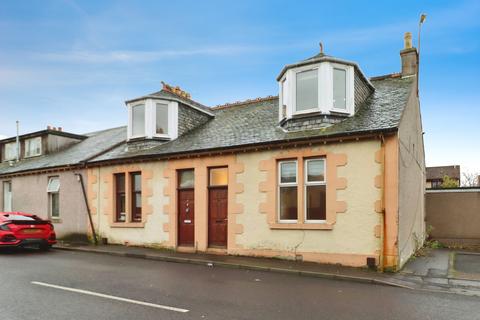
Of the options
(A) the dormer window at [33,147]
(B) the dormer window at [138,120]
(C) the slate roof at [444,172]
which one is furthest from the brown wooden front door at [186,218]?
(C) the slate roof at [444,172]

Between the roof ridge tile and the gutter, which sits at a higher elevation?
the roof ridge tile

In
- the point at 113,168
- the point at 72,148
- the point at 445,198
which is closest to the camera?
the point at 113,168

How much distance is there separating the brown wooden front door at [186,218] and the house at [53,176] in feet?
17.2

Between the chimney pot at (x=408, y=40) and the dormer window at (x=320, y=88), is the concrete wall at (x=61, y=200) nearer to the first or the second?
the dormer window at (x=320, y=88)

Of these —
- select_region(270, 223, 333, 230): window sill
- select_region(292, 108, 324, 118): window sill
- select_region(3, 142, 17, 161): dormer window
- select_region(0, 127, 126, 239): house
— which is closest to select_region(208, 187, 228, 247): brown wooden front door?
select_region(270, 223, 333, 230): window sill

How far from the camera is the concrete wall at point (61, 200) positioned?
1706cm

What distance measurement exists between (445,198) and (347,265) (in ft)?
29.9

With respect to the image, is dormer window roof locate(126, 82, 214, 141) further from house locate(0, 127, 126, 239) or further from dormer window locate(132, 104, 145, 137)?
house locate(0, 127, 126, 239)

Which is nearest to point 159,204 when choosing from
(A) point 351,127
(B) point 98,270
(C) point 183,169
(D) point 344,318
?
(C) point 183,169

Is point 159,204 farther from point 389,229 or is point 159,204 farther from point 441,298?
point 441,298

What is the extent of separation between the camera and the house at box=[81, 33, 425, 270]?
1051cm

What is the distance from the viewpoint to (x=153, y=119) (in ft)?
53.1

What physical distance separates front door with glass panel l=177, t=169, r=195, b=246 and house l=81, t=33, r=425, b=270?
0.14ft

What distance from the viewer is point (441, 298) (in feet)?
24.4
